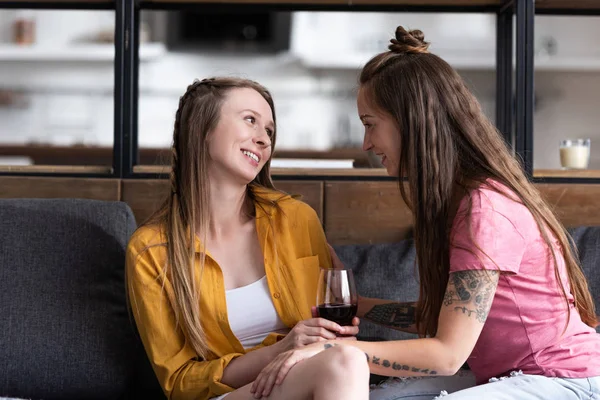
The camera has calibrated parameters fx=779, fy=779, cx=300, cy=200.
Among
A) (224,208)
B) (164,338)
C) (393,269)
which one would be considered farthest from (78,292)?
(393,269)

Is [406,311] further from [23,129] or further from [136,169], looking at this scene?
[23,129]

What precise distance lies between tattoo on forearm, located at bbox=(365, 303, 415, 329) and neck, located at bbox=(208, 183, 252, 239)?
0.41 metres

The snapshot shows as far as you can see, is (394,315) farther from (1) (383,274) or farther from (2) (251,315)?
(2) (251,315)

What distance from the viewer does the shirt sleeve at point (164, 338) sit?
1749 mm

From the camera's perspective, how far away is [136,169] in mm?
2330

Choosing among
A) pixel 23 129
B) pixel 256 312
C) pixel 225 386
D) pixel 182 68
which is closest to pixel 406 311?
pixel 256 312

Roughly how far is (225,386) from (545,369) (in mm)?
673

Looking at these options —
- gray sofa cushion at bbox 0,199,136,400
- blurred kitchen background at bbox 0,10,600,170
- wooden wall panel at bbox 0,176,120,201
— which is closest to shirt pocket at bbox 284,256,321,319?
gray sofa cushion at bbox 0,199,136,400

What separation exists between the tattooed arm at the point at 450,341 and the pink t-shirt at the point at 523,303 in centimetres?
4

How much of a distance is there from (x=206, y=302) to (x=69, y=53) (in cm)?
388

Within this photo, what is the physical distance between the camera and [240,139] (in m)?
1.93

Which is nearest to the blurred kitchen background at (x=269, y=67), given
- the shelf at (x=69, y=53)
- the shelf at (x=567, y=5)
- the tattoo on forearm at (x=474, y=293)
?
the shelf at (x=69, y=53)

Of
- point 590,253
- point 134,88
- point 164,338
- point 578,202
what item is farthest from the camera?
point 134,88

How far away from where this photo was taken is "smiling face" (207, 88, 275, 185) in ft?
6.30
